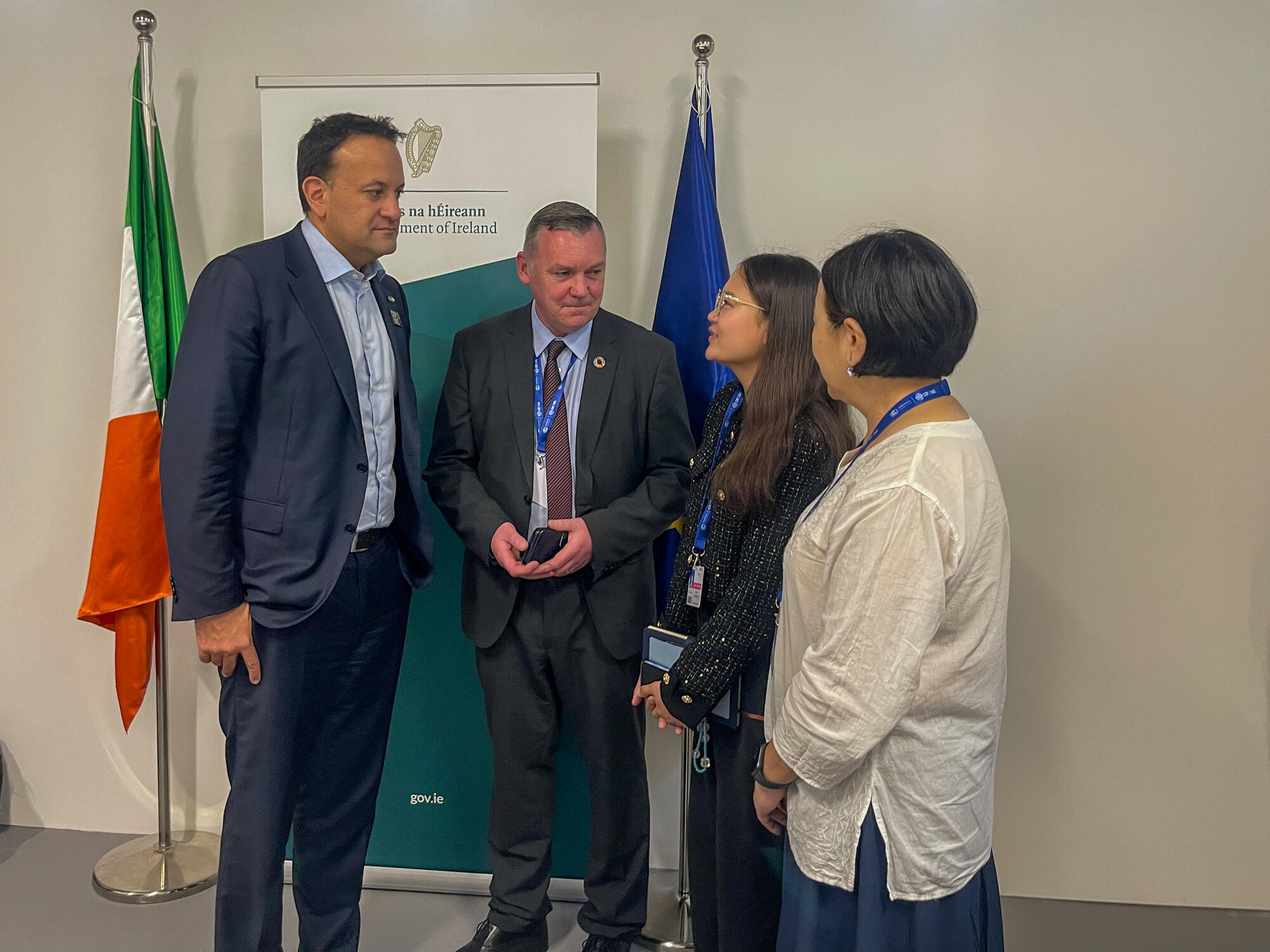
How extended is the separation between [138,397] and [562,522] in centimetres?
136

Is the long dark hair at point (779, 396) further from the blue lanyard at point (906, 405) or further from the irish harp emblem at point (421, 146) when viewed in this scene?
the irish harp emblem at point (421, 146)

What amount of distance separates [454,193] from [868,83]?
4.10 feet

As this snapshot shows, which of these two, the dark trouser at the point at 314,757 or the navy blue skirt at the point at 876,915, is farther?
the dark trouser at the point at 314,757

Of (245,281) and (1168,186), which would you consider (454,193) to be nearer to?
(245,281)

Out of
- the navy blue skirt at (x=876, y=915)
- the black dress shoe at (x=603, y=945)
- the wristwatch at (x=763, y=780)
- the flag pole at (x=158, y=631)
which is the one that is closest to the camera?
the navy blue skirt at (x=876, y=915)

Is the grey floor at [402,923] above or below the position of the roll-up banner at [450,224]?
below

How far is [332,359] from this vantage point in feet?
7.05

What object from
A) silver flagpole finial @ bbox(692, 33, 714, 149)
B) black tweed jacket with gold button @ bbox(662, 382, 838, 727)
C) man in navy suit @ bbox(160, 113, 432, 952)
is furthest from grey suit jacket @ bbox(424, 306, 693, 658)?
silver flagpole finial @ bbox(692, 33, 714, 149)

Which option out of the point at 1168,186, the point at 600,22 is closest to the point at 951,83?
the point at 1168,186

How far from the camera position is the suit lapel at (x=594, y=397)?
2.49m

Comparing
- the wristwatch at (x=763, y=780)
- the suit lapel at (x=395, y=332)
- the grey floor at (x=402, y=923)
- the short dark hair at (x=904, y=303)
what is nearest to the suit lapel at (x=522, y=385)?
the suit lapel at (x=395, y=332)

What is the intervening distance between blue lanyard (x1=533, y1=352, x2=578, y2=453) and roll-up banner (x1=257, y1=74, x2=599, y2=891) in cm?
39

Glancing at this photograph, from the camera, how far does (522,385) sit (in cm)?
250

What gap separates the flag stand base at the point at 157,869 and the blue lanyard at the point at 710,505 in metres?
1.82
